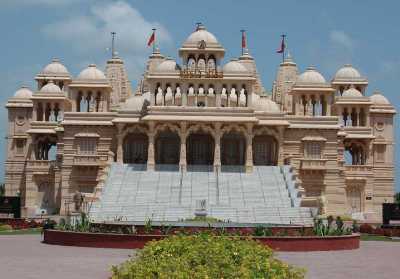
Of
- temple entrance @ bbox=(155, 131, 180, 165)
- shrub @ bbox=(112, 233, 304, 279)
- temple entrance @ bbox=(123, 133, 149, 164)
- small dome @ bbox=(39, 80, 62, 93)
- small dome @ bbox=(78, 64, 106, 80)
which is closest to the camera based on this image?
shrub @ bbox=(112, 233, 304, 279)

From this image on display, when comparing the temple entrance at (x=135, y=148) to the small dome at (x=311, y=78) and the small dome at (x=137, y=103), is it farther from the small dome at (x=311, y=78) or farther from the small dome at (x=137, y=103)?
the small dome at (x=311, y=78)

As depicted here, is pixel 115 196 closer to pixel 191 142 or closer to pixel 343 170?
pixel 191 142

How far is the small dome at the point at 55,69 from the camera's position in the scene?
67938mm

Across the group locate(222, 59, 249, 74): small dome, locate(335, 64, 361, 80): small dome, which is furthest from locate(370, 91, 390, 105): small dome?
locate(222, 59, 249, 74): small dome

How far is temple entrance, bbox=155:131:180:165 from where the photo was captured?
58719 millimetres

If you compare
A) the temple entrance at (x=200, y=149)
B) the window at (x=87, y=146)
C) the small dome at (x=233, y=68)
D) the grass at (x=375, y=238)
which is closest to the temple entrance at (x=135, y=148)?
the window at (x=87, y=146)

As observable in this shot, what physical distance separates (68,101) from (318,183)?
21.0 meters

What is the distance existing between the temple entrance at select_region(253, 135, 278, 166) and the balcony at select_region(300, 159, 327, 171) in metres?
2.53

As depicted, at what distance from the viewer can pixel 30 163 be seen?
61750 mm

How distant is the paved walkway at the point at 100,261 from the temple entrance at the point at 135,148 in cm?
2627

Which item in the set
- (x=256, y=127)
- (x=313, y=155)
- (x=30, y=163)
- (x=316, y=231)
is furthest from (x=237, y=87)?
(x=316, y=231)

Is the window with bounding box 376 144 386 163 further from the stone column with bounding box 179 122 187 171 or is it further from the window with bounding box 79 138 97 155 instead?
the window with bounding box 79 138 97 155

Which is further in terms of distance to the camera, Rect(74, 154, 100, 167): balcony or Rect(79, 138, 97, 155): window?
Rect(79, 138, 97, 155): window

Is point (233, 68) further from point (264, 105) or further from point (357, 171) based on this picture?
point (357, 171)
